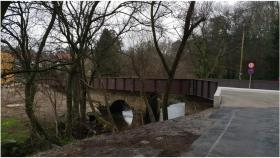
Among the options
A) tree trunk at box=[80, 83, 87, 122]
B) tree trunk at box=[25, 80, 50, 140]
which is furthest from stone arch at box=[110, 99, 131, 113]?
tree trunk at box=[25, 80, 50, 140]

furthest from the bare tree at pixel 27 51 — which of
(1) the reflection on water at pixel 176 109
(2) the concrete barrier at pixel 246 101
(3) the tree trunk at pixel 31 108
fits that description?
(1) the reflection on water at pixel 176 109

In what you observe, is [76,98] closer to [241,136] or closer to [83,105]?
[83,105]

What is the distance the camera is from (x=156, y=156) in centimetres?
746

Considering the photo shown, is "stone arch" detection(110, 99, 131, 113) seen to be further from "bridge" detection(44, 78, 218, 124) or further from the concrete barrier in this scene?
the concrete barrier

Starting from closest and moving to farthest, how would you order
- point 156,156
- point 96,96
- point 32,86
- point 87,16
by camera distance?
1. point 156,156
2. point 32,86
3. point 87,16
4. point 96,96

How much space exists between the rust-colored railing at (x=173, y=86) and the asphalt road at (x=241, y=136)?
734 centimetres

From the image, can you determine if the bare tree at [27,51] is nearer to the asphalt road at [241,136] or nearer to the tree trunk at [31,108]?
the tree trunk at [31,108]

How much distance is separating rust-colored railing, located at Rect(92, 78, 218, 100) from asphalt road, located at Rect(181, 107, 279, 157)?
24.1 feet

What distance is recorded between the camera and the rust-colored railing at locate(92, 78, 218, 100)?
849 inches

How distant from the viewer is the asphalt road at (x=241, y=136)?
776 cm

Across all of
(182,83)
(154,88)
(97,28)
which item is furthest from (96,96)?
(97,28)

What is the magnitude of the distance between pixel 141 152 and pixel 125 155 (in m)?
0.38

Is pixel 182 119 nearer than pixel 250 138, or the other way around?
pixel 250 138

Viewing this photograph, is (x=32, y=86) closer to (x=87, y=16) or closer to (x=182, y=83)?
(x=87, y=16)
